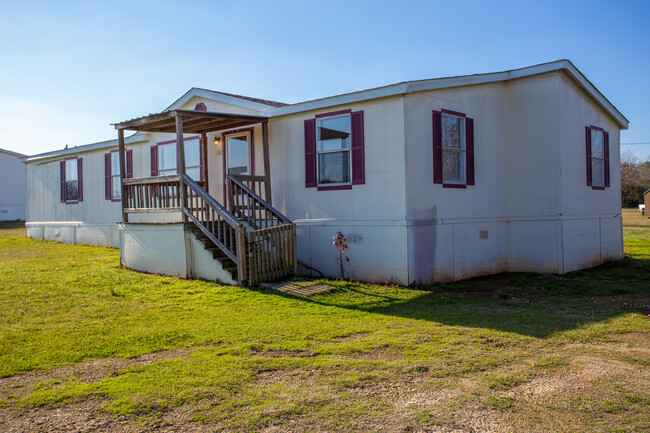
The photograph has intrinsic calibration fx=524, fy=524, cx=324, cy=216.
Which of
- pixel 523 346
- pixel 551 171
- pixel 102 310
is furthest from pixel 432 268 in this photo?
pixel 102 310

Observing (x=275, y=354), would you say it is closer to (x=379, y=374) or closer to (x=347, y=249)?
(x=379, y=374)

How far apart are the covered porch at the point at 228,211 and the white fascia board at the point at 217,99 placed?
1.46 feet

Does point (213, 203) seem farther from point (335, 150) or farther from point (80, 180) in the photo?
point (80, 180)

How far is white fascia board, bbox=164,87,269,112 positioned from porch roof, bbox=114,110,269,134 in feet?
1.63

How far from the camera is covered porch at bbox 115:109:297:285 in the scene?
29.0 ft

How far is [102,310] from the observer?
7168 millimetres

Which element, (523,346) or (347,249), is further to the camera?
(347,249)

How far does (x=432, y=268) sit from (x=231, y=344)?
4.73 metres

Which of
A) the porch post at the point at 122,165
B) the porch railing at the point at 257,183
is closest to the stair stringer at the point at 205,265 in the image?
the porch railing at the point at 257,183

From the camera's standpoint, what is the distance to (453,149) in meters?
9.83

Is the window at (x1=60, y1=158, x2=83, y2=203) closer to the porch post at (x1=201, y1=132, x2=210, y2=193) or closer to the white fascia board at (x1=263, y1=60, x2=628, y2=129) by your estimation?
the porch post at (x1=201, y1=132, x2=210, y2=193)

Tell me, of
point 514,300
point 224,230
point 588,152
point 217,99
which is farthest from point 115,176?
point 588,152

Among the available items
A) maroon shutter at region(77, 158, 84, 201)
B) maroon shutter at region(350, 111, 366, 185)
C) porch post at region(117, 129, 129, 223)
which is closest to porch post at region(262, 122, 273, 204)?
maroon shutter at region(350, 111, 366, 185)

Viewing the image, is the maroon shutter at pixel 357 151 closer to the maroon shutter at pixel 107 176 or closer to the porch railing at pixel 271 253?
the porch railing at pixel 271 253
